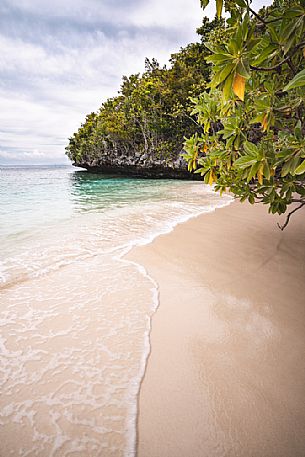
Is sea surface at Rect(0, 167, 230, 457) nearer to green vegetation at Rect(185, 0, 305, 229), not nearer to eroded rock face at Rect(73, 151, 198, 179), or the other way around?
green vegetation at Rect(185, 0, 305, 229)

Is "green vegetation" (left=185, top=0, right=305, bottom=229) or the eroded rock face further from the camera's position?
the eroded rock face

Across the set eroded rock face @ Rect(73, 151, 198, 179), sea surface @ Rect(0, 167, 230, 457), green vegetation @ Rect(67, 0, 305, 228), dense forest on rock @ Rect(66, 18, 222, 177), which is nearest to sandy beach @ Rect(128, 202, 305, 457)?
sea surface @ Rect(0, 167, 230, 457)

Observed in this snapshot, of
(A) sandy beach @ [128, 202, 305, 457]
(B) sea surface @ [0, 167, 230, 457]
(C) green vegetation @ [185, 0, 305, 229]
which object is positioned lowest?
(B) sea surface @ [0, 167, 230, 457]

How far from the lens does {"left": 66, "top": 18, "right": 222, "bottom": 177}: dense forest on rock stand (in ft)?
65.1

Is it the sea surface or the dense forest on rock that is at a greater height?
the dense forest on rock

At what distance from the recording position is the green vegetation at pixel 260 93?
1456 mm

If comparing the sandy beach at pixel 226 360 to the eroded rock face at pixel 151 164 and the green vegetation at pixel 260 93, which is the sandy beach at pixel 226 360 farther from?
the eroded rock face at pixel 151 164

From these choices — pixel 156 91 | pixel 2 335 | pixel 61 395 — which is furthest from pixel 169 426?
pixel 156 91

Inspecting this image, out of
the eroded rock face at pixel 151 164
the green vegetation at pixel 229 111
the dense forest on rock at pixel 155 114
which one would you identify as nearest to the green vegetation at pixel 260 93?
the green vegetation at pixel 229 111

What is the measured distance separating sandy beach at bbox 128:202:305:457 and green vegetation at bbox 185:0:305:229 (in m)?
1.11

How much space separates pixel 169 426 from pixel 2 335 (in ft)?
5.58

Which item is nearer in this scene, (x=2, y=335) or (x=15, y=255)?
(x=2, y=335)

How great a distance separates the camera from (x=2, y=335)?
85.7 inches

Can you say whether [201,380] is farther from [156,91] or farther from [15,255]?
[156,91]
